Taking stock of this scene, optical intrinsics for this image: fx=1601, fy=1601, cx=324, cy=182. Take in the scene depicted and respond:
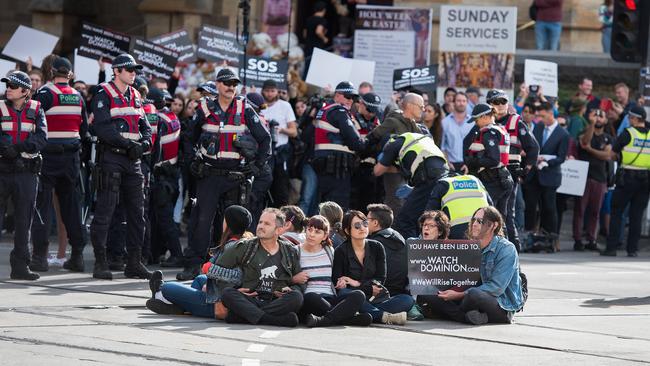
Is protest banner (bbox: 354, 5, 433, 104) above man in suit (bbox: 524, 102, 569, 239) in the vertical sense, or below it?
above

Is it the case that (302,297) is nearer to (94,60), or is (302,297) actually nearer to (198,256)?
(198,256)

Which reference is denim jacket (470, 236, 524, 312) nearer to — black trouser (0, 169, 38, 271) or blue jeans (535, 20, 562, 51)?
black trouser (0, 169, 38, 271)

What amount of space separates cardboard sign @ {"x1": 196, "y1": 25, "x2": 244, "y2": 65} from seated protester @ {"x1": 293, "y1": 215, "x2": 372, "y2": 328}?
330 inches

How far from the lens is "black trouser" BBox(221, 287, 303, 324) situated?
11.9 m

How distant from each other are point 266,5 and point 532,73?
6008mm

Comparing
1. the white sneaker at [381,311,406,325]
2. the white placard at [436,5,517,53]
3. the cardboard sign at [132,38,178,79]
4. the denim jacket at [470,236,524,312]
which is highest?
the white placard at [436,5,517,53]

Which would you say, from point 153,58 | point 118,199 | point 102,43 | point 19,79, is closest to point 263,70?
point 153,58

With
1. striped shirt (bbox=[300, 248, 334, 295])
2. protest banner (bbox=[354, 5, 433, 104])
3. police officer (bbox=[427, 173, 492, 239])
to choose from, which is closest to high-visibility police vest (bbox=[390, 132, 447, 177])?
police officer (bbox=[427, 173, 492, 239])

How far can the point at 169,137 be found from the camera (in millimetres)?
16266

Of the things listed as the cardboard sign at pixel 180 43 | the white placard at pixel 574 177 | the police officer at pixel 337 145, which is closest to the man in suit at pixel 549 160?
the white placard at pixel 574 177

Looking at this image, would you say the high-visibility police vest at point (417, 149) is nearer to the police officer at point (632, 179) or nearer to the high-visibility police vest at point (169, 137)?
the high-visibility police vest at point (169, 137)

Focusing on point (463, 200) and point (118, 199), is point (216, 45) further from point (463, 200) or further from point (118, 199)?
point (463, 200)

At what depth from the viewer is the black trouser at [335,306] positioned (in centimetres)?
1208

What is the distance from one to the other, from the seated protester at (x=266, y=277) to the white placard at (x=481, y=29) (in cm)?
964
